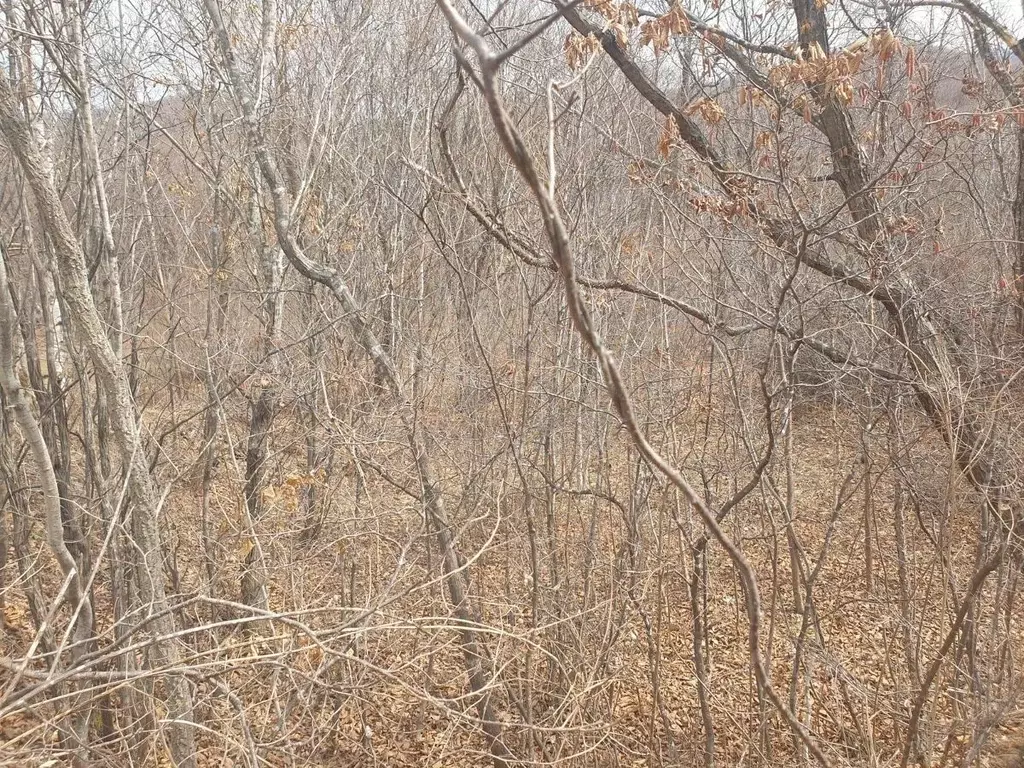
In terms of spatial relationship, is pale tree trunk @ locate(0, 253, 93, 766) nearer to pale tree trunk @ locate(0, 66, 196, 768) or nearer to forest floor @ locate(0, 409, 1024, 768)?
pale tree trunk @ locate(0, 66, 196, 768)

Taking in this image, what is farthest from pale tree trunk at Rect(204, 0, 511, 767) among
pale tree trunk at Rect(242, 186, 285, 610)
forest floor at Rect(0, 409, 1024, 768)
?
pale tree trunk at Rect(242, 186, 285, 610)

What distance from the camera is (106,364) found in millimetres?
3033

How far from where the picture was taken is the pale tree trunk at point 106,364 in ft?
9.10

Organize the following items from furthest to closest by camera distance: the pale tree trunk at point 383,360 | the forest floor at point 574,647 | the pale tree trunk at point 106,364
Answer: the pale tree trunk at point 383,360
the forest floor at point 574,647
the pale tree trunk at point 106,364

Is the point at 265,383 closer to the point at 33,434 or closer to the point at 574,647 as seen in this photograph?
the point at 33,434

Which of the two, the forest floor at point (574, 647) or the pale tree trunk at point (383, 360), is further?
the pale tree trunk at point (383, 360)

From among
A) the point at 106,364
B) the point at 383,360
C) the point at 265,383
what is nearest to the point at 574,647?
the point at 383,360

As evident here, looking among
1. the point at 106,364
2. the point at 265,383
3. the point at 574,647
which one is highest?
the point at 106,364

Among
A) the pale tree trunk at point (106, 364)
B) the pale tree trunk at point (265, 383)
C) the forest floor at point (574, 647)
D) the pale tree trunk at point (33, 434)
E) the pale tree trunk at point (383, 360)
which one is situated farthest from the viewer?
the pale tree trunk at point (265, 383)

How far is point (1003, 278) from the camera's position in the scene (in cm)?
496

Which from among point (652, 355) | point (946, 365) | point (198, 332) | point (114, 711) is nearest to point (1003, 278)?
point (946, 365)

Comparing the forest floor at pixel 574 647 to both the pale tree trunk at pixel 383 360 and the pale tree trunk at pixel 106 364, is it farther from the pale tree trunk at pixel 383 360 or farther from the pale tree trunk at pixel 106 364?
the pale tree trunk at pixel 106 364

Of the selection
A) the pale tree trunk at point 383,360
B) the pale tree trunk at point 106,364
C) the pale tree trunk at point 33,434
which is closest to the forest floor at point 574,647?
the pale tree trunk at point 383,360

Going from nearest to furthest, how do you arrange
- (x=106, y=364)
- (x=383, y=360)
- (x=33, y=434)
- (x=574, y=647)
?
(x=33, y=434)
(x=106, y=364)
(x=574, y=647)
(x=383, y=360)
